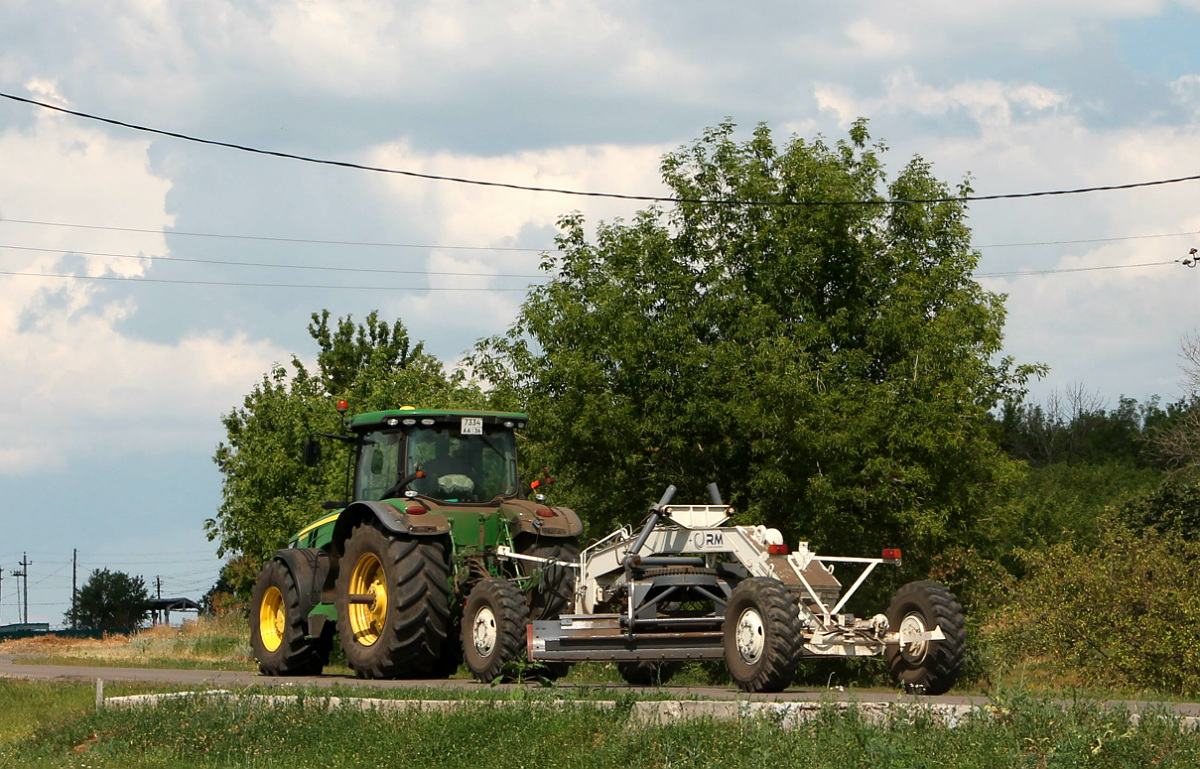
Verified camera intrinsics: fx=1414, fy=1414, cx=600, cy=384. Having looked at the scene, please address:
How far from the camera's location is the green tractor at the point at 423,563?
14953 millimetres

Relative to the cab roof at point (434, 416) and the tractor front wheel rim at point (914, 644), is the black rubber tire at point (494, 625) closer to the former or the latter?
the cab roof at point (434, 416)

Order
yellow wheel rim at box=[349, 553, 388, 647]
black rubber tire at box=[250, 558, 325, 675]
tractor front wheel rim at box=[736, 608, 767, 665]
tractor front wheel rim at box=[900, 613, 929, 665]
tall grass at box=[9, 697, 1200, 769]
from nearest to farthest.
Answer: tall grass at box=[9, 697, 1200, 769] < tractor front wheel rim at box=[736, 608, 767, 665] < tractor front wheel rim at box=[900, 613, 929, 665] < yellow wheel rim at box=[349, 553, 388, 647] < black rubber tire at box=[250, 558, 325, 675]

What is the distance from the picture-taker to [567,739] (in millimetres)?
9766

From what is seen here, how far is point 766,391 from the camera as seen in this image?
76.9 feet

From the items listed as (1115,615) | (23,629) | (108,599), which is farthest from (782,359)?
(108,599)

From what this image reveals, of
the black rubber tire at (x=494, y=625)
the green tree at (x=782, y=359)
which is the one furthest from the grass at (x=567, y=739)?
the green tree at (x=782, y=359)

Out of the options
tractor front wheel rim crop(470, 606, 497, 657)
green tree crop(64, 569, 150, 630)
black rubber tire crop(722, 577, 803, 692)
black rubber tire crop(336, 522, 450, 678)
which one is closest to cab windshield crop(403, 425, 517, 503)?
black rubber tire crop(336, 522, 450, 678)

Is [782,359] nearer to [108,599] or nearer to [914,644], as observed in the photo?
[914,644]

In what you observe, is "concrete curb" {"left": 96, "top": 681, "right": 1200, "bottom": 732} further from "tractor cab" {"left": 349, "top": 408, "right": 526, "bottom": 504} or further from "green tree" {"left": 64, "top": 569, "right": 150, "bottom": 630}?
"green tree" {"left": 64, "top": 569, "right": 150, "bottom": 630}

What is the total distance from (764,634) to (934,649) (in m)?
1.65

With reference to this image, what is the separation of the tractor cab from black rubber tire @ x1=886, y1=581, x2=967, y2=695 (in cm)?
574

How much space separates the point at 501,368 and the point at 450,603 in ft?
39.1

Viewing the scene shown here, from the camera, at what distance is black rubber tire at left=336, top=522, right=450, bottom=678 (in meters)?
15.0

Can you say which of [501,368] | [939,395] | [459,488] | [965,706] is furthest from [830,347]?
[965,706]
